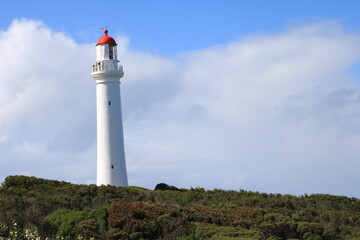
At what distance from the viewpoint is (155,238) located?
2072 cm

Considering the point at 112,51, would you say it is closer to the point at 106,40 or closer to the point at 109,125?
the point at 106,40

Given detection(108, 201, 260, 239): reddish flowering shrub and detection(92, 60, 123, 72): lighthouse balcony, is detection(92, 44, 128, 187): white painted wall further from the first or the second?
detection(108, 201, 260, 239): reddish flowering shrub

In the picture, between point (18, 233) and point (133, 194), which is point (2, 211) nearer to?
point (18, 233)

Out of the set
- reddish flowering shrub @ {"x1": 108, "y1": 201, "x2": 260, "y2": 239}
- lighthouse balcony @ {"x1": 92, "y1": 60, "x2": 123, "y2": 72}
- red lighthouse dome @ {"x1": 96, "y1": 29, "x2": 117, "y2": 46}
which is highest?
red lighthouse dome @ {"x1": 96, "y1": 29, "x2": 117, "y2": 46}

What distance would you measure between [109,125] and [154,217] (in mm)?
15219

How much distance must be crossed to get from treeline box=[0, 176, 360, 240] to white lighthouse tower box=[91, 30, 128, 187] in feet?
17.3

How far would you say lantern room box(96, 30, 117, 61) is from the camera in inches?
1486

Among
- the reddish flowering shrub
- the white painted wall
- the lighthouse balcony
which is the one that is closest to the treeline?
the reddish flowering shrub

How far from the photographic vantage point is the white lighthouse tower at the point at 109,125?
35844 millimetres

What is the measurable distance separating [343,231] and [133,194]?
382 inches

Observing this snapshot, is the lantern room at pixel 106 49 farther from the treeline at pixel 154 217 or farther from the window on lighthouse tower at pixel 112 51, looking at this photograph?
the treeline at pixel 154 217

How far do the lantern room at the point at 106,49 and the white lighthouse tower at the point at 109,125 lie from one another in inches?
11.8

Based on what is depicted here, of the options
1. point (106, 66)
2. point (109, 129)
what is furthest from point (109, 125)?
point (106, 66)

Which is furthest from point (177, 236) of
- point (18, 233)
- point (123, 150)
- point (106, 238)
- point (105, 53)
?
point (105, 53)
